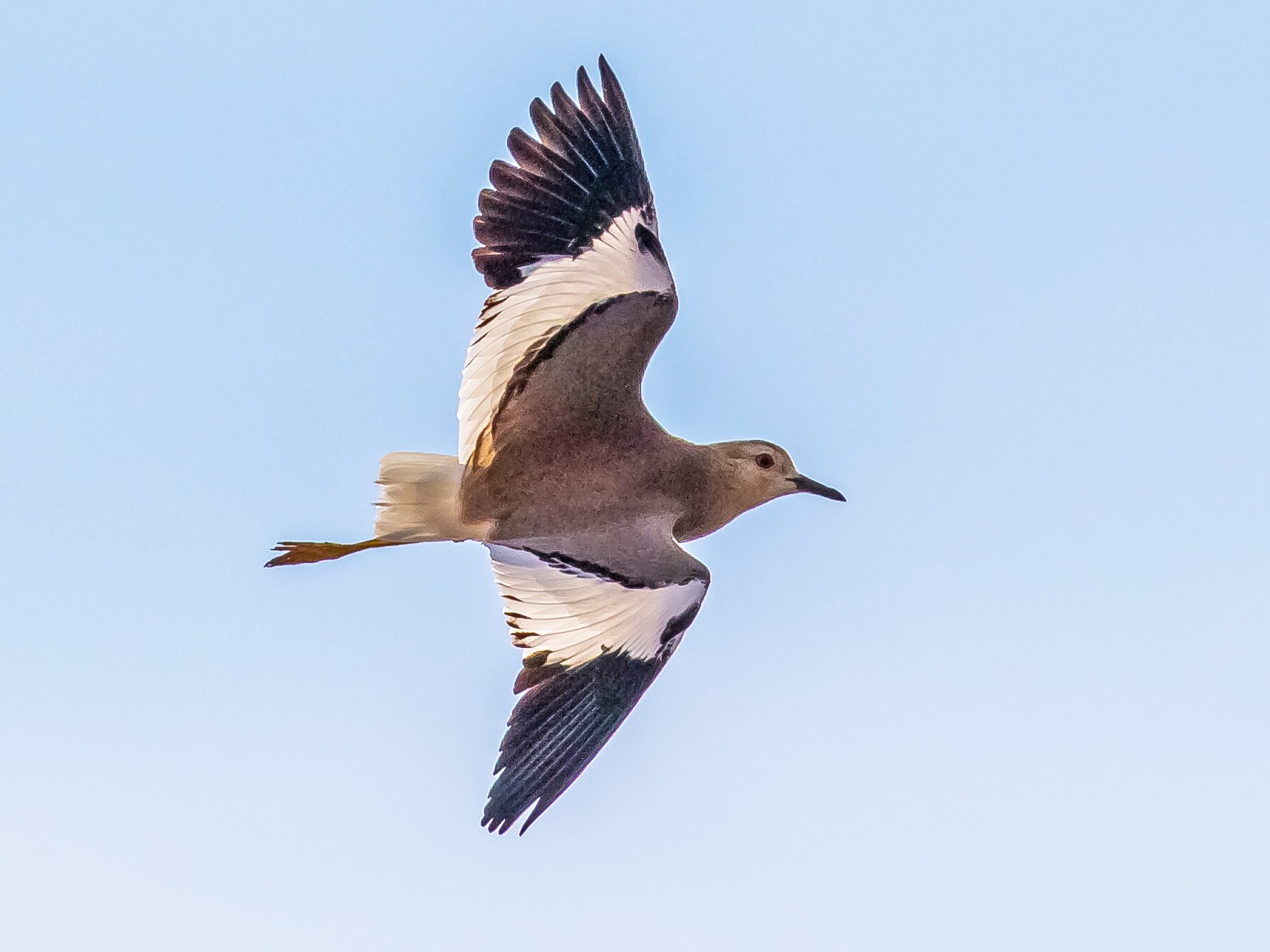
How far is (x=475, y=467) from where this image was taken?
8.09m

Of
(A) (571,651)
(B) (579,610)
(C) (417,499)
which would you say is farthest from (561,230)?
(A) (571,651)

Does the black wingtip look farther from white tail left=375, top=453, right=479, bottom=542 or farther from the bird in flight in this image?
white tail left=375, top=453, right=479, bottom=542

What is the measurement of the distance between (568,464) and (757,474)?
103 centimetres

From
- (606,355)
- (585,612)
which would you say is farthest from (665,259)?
(585,612)

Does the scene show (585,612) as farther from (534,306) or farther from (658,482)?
(534,306)

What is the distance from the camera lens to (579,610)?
327 inches

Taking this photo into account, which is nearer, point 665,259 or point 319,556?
point 665,259

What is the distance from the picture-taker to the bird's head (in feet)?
28.3

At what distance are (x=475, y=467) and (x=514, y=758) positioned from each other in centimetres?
120

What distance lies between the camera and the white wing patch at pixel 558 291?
7840 millimetres

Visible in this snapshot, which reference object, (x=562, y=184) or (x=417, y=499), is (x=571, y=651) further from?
(x=562, y=184)

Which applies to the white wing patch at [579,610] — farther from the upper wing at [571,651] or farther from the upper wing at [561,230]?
the upper wing at [561,230]

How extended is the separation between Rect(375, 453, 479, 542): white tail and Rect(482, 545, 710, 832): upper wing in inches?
14.2

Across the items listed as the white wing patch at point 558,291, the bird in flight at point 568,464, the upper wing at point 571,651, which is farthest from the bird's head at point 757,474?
the white wing patch at point 558,291
